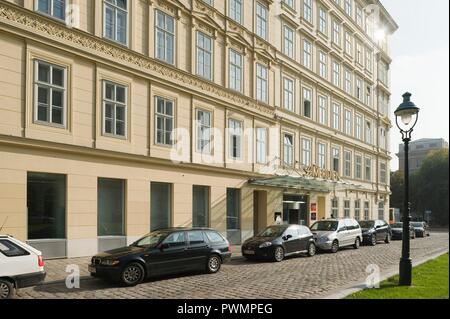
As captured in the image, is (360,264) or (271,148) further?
(271,148)

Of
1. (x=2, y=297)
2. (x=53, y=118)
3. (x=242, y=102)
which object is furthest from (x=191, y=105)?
(x=2, y=297)

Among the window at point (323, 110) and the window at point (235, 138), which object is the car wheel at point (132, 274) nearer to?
the window at point (235, 138)

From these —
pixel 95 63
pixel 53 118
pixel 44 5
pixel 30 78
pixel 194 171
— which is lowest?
pixel 194 171

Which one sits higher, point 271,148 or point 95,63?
point 95,63

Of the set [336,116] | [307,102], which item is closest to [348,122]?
[336,116]

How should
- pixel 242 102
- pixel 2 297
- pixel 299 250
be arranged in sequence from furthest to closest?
1. pixel 242 102
2. pixel 299 250
3. pixel 2 297

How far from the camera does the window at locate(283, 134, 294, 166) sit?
29625 millimetres

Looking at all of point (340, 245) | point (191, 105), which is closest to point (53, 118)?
point (191, 105)

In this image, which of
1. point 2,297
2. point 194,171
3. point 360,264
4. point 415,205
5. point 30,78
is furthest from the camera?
point 415,205

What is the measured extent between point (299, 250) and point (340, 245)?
4534 mm

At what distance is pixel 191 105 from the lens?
21.7 meters

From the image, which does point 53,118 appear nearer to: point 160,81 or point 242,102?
point 160,81

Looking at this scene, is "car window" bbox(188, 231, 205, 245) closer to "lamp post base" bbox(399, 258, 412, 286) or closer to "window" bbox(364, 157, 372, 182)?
"lamp post base" bbox(399, 258, 412, 286)

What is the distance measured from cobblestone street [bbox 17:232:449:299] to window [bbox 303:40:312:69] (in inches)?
778
